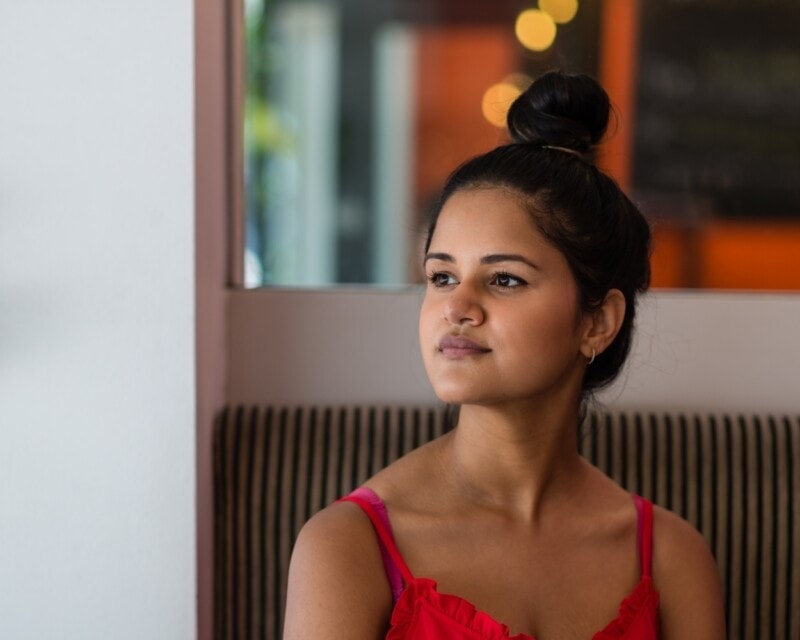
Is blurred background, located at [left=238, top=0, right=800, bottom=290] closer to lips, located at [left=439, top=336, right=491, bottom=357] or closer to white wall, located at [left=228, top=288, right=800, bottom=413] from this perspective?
white wall, located at [left=228, top=288, right=800, bottom=413]

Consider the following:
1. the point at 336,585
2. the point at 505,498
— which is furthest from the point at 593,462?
the point at 336,585

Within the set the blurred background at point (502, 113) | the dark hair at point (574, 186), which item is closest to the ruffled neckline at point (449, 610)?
the dark hair at point (574, 186)

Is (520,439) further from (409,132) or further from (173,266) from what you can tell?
(409,132)

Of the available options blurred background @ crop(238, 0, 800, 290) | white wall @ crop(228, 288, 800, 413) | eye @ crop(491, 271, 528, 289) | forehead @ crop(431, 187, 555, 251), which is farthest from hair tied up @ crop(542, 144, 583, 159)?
blurred background @ crop(238, 0, 800, 290)

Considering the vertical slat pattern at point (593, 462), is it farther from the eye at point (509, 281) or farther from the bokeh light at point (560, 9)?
the bokeh light at point (560, 9)

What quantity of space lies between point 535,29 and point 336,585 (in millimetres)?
1504

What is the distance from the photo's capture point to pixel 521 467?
1.58 meters

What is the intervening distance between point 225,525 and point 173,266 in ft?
1.62

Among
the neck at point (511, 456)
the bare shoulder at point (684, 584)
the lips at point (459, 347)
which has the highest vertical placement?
the lips at point (459, 347)

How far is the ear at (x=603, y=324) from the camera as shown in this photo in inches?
61.9

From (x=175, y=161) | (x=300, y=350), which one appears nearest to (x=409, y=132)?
(x=300, y=350)

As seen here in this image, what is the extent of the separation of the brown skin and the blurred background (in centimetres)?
94

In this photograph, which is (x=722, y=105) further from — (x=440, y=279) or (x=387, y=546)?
(x=387, y=546)

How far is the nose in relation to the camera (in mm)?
1422
